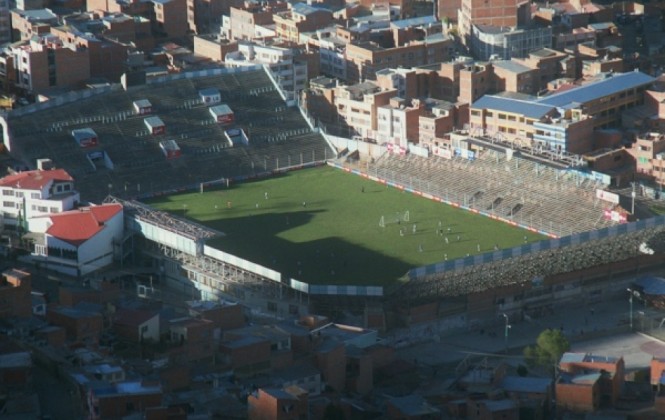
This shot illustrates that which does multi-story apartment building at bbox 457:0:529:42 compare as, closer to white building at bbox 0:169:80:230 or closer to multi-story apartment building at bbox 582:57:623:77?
multi-story apartment building at bbox 582:57:623:77

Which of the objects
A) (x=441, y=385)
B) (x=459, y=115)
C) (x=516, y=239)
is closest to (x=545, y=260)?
(x=516, y=239)

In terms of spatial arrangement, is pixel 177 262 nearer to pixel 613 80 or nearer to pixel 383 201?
pixel 383 201

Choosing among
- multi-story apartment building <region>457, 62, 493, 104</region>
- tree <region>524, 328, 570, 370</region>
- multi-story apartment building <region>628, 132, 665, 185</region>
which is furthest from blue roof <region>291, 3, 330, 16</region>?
tree <region>524, 328, 570, 370</region>

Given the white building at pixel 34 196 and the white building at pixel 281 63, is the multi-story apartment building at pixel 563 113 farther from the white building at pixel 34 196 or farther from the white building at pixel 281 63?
the white building at pixel 34 196

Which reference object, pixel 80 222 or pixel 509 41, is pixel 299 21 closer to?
pixel 509 41

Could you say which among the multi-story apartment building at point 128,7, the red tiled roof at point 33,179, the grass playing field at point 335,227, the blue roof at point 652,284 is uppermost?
the multi-story apartment building at point 128,7

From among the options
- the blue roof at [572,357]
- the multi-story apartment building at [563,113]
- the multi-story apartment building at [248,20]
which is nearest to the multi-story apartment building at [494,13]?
the multi-story apartment building at [248,20]
